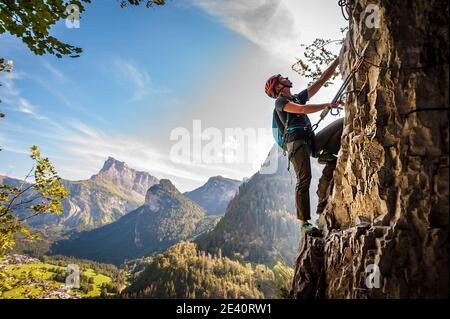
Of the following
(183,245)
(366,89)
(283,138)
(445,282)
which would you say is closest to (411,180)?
(445,282)

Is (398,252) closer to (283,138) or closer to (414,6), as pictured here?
(283,138)

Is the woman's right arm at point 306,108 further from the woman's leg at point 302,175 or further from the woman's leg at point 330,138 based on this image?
the woman's leg at point 330,138

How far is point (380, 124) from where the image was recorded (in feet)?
17.8

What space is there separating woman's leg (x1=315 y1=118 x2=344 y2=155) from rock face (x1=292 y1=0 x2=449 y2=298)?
1110 mm

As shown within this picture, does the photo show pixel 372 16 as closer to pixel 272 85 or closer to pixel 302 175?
pixel 272 85

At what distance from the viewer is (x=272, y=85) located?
7828 mm

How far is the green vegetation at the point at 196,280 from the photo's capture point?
132125 millimetres

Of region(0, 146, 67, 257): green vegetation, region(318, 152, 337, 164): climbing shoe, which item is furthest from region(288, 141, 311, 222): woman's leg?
region(0, 146, 67, 257): green vegetation

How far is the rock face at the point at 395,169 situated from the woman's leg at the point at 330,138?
1110 mm

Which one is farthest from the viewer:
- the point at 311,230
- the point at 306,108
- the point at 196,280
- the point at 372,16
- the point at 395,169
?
the point at 196,280

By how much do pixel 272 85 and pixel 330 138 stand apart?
7.30 feet

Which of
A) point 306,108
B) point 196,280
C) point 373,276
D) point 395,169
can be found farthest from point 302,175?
point 196,280

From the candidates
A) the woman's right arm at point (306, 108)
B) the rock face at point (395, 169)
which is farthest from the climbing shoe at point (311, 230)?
the woman's right arm at point (306, 108)

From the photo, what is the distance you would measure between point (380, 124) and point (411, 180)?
1.27 meters
